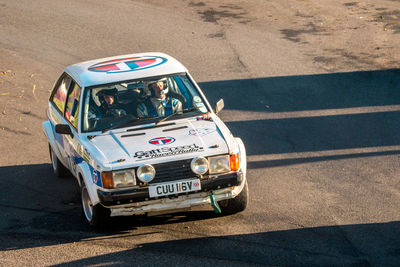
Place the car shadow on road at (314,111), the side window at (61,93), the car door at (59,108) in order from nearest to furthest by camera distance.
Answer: the car door at (59,108) → the side window at (61,93) → the car shadow on road at (314,111)

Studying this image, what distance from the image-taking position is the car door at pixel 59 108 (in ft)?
30.2

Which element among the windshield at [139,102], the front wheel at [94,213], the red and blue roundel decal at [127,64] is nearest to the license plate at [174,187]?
the front wheel at [94,213]

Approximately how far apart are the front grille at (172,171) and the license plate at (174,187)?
0.06m

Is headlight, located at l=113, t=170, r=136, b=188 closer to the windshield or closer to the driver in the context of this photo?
the windshield

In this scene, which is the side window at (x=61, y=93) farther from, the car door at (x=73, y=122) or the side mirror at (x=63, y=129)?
the side mirror at (x=63, y=129)

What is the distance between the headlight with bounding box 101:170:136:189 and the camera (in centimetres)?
727

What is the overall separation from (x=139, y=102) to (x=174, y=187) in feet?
5.46

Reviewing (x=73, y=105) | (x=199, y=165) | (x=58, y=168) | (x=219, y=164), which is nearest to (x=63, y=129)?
(x=73, y=105)

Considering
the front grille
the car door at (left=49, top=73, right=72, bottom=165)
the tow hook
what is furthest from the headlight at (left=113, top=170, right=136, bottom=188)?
the car door at (left=49, top=73, right=72, bottom=165)

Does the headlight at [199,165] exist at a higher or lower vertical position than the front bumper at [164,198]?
higher

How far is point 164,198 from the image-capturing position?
289 inches

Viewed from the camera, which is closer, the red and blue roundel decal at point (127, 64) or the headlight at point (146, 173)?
the headlight at point (146, 173)

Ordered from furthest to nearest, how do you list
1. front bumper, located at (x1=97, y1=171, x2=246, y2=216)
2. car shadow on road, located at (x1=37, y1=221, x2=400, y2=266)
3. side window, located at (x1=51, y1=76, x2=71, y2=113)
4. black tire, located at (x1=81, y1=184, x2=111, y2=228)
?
1. side window, located at (x1=51, y1=76, x2=71, y2=113)
2. black tire, located at (x1=81, y1=184, x2=111, y2=228)
3. front bumper, located at (x1=97, y1=171, x2=246, y2=216)
4. car shadow on road, located at (x1=37, y1=221, x2=400, y2=266)

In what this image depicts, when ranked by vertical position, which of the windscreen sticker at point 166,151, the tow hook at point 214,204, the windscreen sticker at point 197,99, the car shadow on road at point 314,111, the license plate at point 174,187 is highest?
the windscreen sticker at point 197,99
